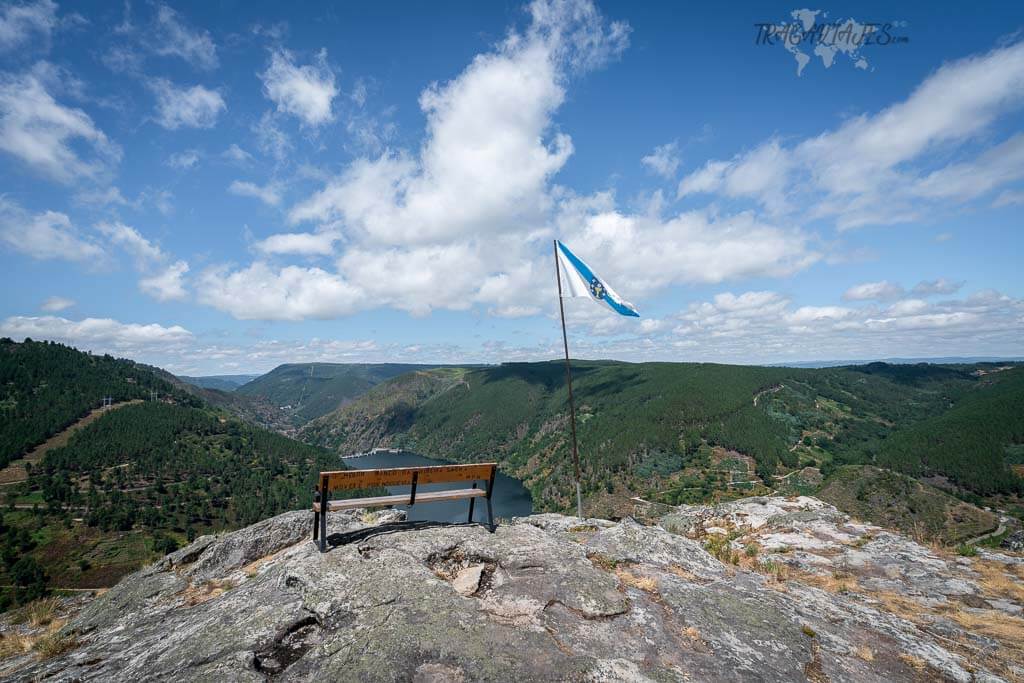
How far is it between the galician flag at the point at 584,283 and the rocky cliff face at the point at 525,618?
7959 mm

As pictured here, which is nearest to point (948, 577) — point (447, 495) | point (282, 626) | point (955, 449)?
point (447, 495)

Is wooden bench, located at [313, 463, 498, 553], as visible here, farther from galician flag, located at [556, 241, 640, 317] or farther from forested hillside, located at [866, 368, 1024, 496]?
forested hillside, located at [866, 368, 1024, 496]

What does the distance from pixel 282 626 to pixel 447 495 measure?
197 inches

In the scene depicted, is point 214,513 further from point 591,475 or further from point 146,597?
point 146,597

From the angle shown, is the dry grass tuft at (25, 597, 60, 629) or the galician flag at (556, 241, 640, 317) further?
the galician flag at (556, 241, 640, 317)

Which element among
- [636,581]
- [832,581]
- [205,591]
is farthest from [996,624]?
[205,591]

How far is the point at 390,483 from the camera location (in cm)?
1023

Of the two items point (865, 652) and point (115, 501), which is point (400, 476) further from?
point (115, 501)

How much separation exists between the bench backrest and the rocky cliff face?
1.16 meters

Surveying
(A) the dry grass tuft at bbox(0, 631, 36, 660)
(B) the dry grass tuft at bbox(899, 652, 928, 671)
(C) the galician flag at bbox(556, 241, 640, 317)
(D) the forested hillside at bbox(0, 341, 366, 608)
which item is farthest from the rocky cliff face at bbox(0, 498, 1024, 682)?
(D) the forested hillside at bbox(0, 341, 366, 608)

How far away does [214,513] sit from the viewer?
151m

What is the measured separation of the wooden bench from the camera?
9570 mm

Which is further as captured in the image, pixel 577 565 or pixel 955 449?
pixel 955 449

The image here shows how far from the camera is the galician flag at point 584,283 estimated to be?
53.5ft
